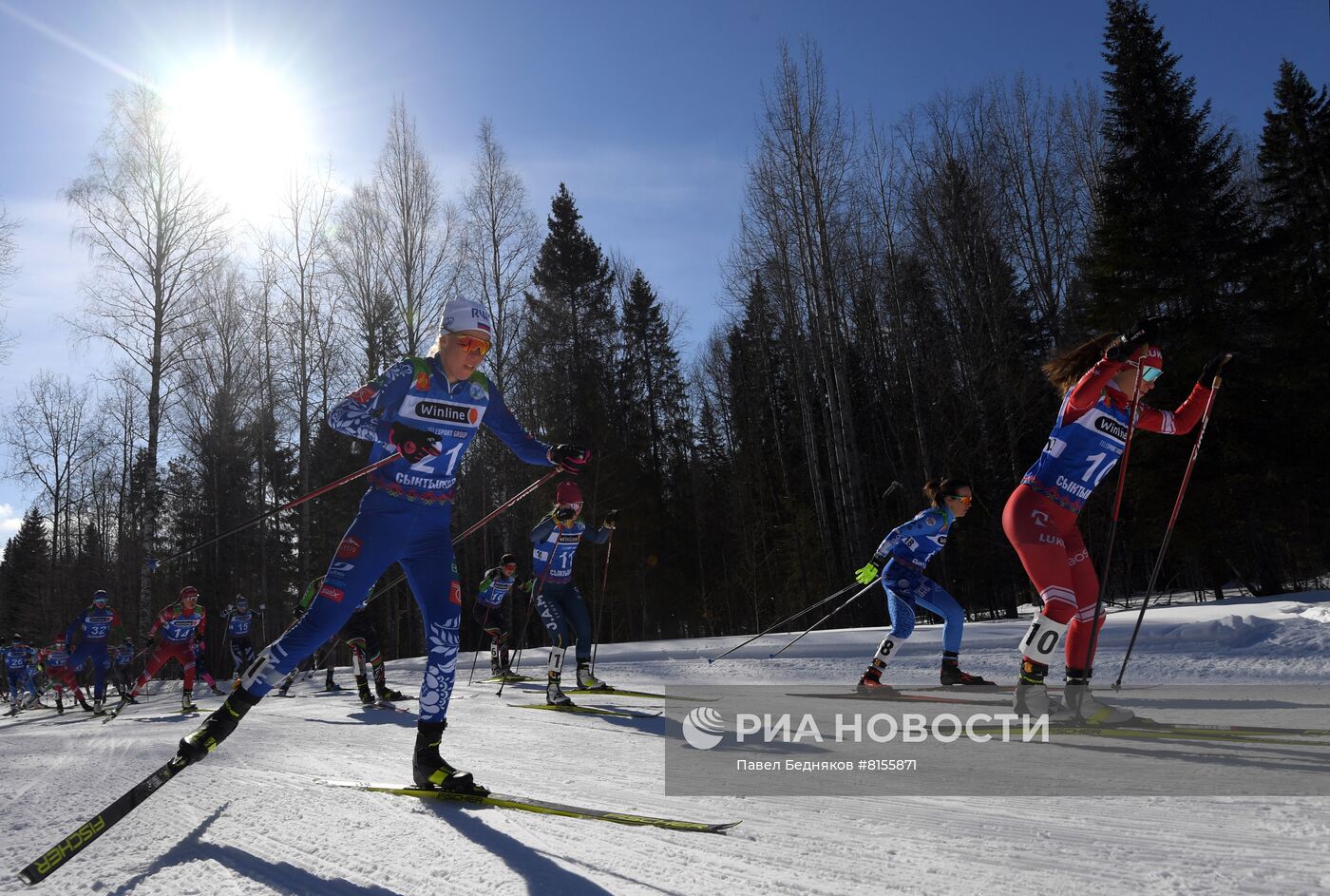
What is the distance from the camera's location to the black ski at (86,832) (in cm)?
239

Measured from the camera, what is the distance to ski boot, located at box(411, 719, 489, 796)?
3.27m

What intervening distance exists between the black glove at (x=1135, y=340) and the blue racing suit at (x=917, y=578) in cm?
300

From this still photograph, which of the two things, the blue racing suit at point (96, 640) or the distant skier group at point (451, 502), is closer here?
the distant skier group at point (451, 502)

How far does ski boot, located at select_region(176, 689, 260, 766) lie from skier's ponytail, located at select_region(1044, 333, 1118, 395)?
14.9 feet

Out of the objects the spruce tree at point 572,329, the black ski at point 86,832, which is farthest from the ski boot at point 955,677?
the spruce tree at point 572,329

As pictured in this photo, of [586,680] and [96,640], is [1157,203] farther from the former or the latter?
[96,640]

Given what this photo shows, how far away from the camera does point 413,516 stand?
3.61 meters

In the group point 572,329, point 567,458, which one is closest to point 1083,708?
point 567,458

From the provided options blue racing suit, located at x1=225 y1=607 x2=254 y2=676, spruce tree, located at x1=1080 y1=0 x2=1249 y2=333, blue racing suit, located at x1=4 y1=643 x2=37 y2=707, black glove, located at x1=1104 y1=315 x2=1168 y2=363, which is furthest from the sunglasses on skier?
blue racing suit, located at x1=4 y1=643 x2=37 y2=707

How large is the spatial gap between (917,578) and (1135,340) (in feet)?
11.3

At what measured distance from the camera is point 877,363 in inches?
1081

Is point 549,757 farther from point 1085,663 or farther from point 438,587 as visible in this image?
point 1085,663

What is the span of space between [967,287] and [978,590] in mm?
10680

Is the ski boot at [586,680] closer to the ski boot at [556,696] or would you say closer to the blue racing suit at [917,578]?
the ski boot at [556,696]
